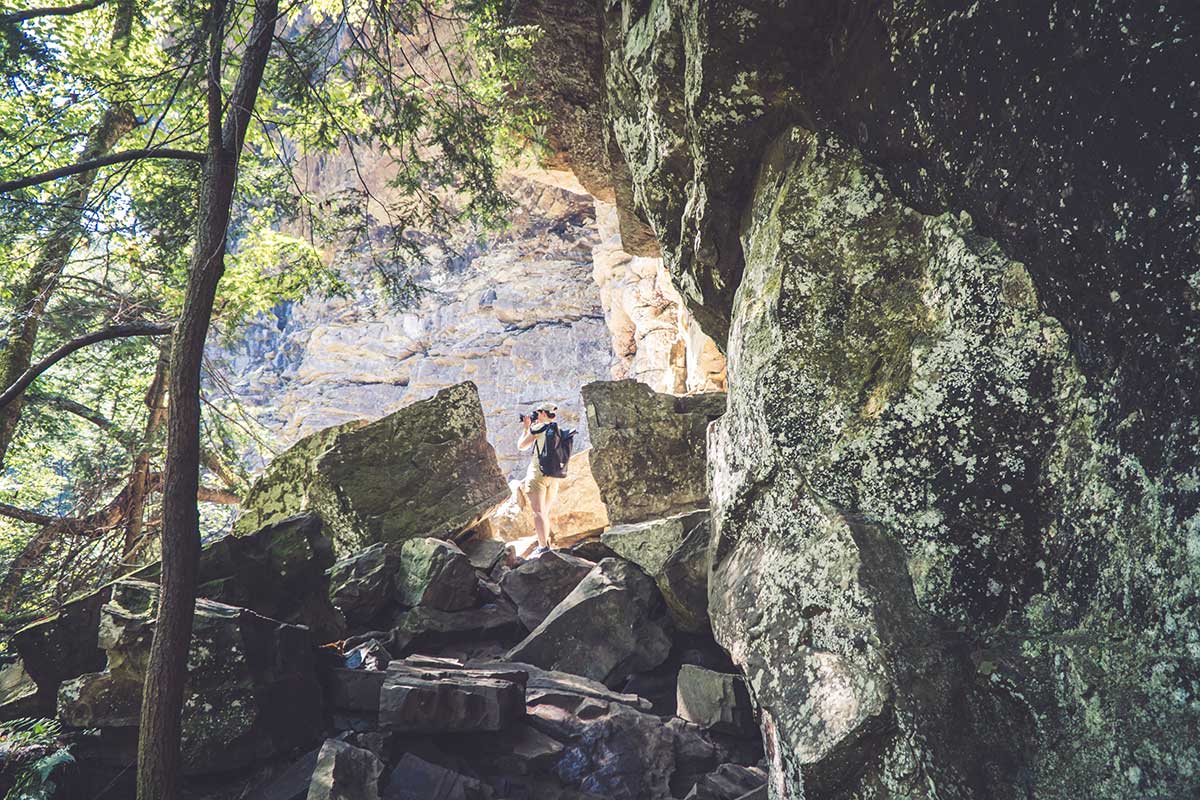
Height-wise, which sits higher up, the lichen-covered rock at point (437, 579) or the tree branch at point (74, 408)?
the tree branch at point (74, 408)

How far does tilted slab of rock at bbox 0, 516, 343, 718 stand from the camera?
4.69 metres

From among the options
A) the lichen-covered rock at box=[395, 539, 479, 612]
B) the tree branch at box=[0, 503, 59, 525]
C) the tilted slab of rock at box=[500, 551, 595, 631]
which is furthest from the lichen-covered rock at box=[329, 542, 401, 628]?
the tree branch at box=[0, 503, 59, 525]

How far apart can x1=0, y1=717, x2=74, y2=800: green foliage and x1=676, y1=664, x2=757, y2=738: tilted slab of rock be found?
4066 mm

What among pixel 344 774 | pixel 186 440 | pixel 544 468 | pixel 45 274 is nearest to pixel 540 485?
pixel 544 468

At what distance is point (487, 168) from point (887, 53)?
17.1 ft

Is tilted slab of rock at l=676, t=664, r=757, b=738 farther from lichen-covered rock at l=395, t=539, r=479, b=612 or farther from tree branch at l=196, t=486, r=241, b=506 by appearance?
tree branch at l=196, t=486, r=241, b=506

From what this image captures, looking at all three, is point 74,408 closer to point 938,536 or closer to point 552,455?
point 552,455

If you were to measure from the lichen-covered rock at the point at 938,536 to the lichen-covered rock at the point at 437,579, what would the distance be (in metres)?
3.51

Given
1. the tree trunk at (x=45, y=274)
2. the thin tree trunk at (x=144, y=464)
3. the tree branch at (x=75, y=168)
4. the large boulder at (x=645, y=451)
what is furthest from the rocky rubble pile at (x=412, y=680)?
the tree trunk at (x=45, y=274)

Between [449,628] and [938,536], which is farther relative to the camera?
[449,628]

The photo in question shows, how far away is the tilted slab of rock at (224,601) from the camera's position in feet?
15.4

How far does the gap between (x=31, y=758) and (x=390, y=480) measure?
4.90 metres

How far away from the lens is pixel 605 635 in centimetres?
611

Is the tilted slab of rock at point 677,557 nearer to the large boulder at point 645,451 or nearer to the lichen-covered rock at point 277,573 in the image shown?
the large boulder at point 645,451
